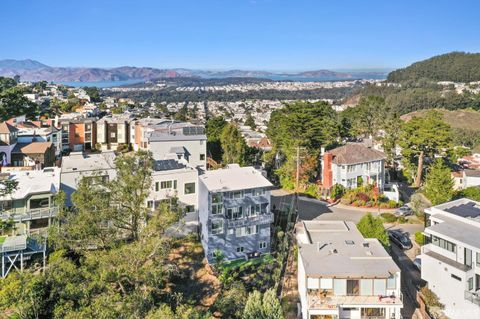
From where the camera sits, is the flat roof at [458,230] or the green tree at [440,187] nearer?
the flat roof at [458,230]

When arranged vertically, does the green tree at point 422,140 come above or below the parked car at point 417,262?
above

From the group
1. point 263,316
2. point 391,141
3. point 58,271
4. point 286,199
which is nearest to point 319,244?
point 263,316

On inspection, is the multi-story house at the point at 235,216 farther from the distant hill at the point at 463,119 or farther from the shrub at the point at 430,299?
the distant hill at the point at 463,119

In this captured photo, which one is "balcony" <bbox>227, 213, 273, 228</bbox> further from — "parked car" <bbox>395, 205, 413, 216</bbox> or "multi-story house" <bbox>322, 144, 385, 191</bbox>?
"multi-story house" <bbox>322, 144, 385, 191</bbox>

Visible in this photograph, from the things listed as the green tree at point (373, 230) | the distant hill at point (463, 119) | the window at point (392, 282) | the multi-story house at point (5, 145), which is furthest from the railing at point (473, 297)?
the distant hill at point (463, 119)

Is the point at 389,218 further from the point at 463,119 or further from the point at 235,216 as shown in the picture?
the point at 463,119

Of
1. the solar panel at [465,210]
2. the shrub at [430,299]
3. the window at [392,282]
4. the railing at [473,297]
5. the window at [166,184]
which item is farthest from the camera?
the window at [166,184]
